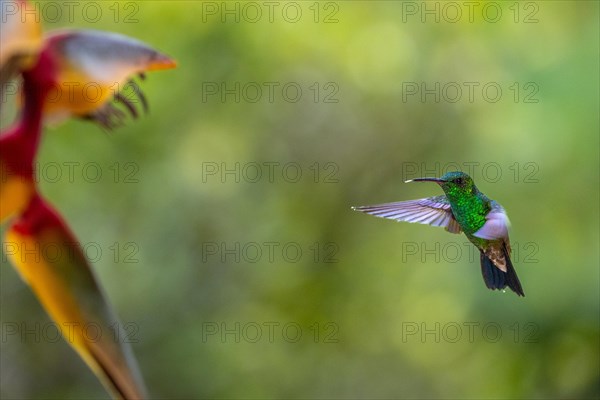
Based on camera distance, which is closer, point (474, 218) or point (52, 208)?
point (52, 208)

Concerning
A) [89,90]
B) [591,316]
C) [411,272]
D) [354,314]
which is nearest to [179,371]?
[354,314]

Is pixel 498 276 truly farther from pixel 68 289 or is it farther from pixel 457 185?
pixel 68 289

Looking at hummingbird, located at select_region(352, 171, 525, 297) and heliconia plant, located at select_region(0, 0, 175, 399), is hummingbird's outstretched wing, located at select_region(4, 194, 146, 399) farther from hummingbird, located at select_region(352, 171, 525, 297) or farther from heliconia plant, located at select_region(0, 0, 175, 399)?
hummingbird, located at select_region(352, 171, 525, 297)

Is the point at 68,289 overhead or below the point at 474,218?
overhead

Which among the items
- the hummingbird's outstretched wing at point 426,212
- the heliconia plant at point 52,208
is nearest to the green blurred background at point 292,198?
the hummingbird's outstretched wing at point 426,212

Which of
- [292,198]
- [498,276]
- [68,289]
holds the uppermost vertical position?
[68,289]

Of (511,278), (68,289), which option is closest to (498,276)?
(511,278)

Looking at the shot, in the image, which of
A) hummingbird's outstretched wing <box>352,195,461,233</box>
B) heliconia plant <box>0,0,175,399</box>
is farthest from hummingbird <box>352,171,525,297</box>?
heliconia plant <box>0,0,175,399</box>
